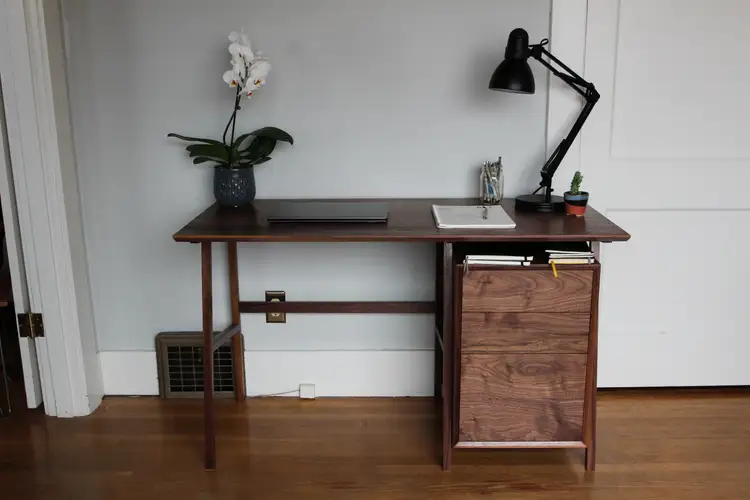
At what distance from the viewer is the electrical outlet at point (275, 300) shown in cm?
266

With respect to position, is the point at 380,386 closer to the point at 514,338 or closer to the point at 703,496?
the point at 514,338

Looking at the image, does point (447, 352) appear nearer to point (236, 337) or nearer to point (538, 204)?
point (538, 204)

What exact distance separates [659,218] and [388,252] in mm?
982

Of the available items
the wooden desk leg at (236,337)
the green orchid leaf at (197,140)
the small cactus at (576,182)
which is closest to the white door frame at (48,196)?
the green orchid leaf at (197,140)

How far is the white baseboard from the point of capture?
2.70m

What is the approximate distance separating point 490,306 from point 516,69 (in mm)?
730

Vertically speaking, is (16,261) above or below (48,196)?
below

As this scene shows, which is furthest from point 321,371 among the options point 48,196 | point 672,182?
point 672,182

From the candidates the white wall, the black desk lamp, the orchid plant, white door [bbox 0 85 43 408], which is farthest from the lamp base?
white door [bbox 0 85 43 408]

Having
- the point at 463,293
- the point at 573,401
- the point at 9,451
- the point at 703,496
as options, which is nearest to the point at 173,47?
the point at 463,293

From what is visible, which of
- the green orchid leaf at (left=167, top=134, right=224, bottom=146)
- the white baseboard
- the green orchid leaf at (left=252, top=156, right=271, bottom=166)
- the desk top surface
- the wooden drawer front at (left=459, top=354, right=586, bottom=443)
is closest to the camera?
the desk top surface

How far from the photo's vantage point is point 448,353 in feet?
7.08

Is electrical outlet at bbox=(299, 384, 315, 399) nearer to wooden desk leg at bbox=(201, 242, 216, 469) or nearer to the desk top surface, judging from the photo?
wooden desk leg at bbox=(201, 242, 216, 469)

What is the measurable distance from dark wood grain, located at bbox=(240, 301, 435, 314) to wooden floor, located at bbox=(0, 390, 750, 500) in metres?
0.35
